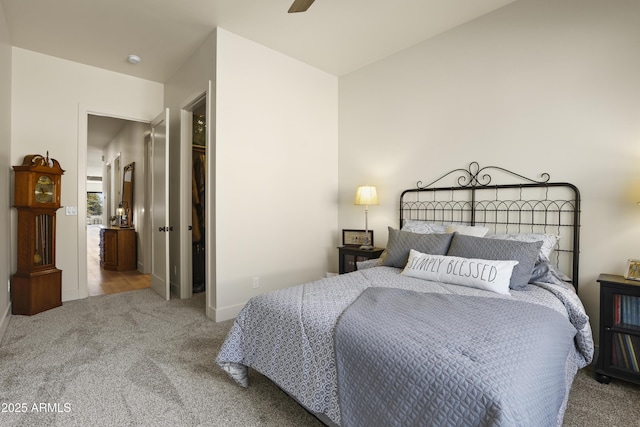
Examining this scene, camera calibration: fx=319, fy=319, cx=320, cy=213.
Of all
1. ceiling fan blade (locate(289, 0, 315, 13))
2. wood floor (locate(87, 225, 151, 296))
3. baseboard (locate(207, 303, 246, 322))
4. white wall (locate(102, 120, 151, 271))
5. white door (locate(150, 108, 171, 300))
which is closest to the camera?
ceiling fan blade (locate(289, 0, 315, 13))

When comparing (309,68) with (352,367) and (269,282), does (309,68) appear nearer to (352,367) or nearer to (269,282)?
(269,282)

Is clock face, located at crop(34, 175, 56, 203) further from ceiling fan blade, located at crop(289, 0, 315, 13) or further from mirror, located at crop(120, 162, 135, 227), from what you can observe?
ceiling fan blade, located at crop(289, 0, 315, 13)

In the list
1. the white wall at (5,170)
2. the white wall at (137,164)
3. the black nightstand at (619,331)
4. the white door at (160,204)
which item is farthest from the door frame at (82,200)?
the black nightstand at (619,331)

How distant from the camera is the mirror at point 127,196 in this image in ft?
19.7

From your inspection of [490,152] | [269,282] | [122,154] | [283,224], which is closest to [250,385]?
[269,282]

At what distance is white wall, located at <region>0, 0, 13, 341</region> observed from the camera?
110 inches

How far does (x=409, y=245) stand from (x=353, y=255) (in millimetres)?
1012

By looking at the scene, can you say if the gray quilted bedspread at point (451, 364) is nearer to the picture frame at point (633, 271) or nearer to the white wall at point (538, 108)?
the picture frame at point (633, 271)

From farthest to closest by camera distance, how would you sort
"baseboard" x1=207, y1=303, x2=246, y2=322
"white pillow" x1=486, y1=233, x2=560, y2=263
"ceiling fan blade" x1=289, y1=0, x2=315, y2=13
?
"baseboard" x1=207, y1=303, x2=246, y2=322 → "white pillow" x1=486, y1=233, x2=560, y2=263 → "ceiling fan blade" x1=289, y1=0, x2=315, y2=13

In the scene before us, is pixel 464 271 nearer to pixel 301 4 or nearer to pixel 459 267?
pixel 459 267

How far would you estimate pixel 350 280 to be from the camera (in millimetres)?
2221

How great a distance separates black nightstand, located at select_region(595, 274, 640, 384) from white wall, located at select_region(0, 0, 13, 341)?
4.46 m

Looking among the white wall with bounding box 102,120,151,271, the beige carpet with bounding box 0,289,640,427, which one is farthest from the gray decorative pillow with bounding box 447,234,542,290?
the white wall with bounding box 102,120,151,271

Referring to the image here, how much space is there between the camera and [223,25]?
2.98 metres
